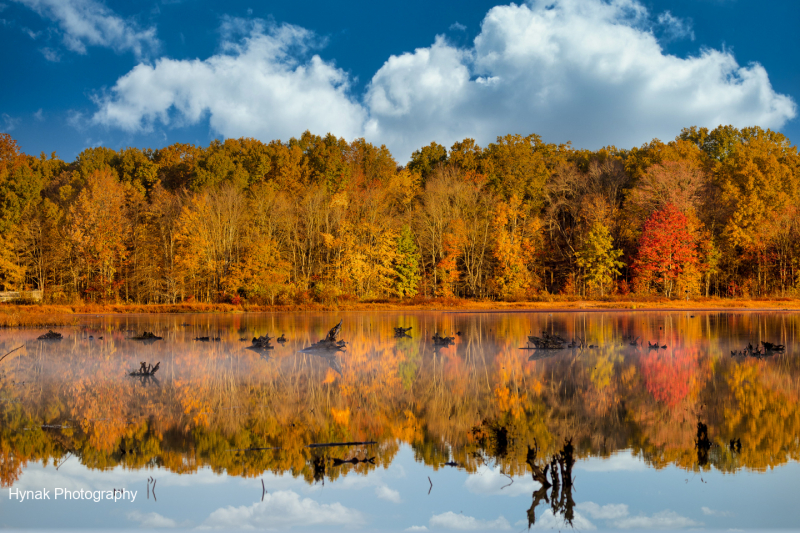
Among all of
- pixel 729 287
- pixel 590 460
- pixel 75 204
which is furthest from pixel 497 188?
pixel 590 460

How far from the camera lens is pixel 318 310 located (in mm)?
43344

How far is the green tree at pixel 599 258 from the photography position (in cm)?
5028

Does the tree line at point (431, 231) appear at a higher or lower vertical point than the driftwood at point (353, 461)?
higher

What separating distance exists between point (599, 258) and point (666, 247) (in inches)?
213

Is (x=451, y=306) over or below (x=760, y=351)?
over

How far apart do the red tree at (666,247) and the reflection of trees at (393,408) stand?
32752mm

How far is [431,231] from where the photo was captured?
2072 inches

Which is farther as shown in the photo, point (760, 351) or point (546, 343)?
point (546, 343)

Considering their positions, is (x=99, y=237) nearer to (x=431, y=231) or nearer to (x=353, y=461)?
(x=431, y=231)

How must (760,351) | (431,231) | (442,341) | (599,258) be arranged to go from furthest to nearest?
1. (431,231)
2. (599,258)
3. (442,341)
4. (760,351)

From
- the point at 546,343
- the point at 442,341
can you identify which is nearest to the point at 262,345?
the point at 442,341

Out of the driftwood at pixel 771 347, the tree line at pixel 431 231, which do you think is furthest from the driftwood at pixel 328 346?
the tree line at pixel 431 231

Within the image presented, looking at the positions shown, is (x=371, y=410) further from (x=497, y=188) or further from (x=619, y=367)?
(x=497, y=188)

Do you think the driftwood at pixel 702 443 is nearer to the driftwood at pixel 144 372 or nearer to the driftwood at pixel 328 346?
the driftwood at pixel 144 372
